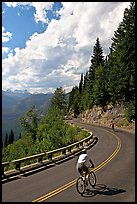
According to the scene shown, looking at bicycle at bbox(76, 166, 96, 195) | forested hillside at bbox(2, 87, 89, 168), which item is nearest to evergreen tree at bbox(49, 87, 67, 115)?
forested hillside at bbox(2, 87, 89, 168)

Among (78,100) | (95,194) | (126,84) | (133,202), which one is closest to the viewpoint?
(133,202)

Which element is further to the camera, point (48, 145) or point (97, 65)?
point (97, 65)

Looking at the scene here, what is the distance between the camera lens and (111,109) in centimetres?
6506

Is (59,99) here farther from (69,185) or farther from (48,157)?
(69,185)

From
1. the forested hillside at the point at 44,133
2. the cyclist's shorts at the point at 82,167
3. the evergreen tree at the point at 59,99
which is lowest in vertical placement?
the forested hillside at the point at 44,133

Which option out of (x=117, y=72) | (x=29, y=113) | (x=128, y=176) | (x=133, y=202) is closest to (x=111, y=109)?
(x=117, y=72)

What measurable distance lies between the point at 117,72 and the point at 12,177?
37976 millimetres

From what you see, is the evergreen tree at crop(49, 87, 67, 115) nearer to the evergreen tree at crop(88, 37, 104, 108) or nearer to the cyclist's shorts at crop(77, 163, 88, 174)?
the evergreen tree at crop(88, 37, 104, 108)

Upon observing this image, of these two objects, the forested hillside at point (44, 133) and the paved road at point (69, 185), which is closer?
the paved road at point (69, 185)

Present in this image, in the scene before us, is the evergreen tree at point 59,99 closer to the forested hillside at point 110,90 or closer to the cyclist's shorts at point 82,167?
the forested hillside at point 110,90

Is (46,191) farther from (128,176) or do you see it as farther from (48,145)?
(48,145)

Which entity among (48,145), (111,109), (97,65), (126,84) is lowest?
(48,145)

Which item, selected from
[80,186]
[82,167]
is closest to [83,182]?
[80,186]

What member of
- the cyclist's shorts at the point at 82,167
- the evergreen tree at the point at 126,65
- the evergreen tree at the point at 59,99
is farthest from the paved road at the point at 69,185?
the evergreen tree at the point at 59,99
